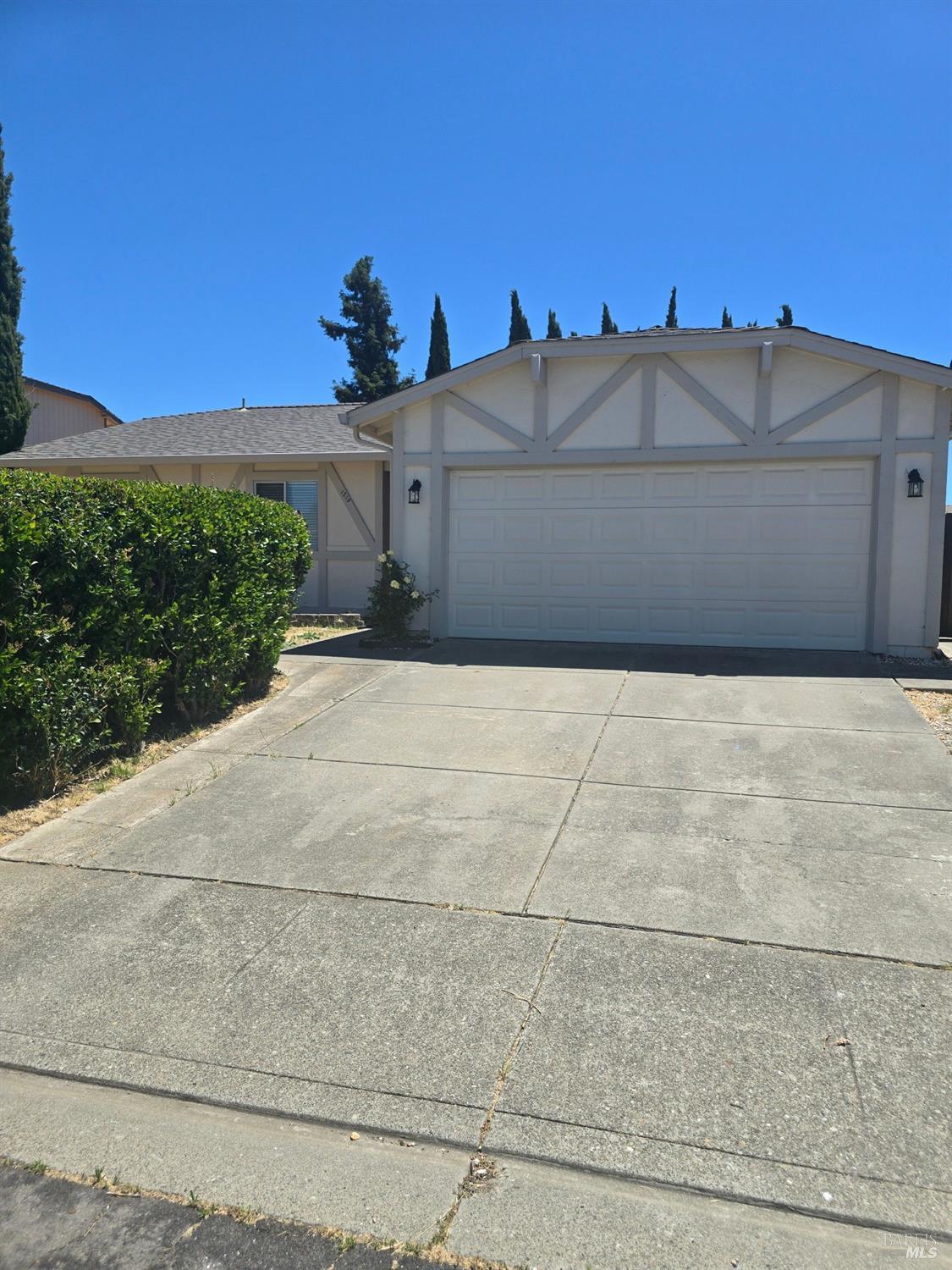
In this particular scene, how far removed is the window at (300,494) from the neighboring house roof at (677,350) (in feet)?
14.0

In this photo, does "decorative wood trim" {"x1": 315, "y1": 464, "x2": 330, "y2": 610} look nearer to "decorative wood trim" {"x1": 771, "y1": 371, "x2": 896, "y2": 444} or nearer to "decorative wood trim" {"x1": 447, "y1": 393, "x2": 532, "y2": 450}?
"decorative wood trim" {"x1": 447, "y1": 393, "x2": 532, "y2": 450}

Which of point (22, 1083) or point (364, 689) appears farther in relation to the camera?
point (364, 689)

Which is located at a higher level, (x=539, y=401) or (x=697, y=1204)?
(x=539, y=401)

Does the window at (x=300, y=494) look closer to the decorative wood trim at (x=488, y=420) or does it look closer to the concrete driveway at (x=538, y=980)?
the decorative wood trim at (x=488, y=420)

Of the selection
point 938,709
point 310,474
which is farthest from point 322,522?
point 938,709

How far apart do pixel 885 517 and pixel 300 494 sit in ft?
32.6

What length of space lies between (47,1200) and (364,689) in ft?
21.9

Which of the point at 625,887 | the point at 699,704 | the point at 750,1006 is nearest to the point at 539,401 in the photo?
the point at 699,704

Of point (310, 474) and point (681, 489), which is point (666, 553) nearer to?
point (681, 489)

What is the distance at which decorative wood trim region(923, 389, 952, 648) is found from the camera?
10.1m

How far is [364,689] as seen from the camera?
937cm

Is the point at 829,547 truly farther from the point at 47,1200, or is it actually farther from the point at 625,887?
the point at 47,1200

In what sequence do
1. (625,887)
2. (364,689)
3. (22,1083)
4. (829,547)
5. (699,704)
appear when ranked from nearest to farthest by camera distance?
1. (22,1083)
2. (625,887)
3. (699,704)
4. (364,689)
5. (829,547)

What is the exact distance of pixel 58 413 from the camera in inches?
1018
